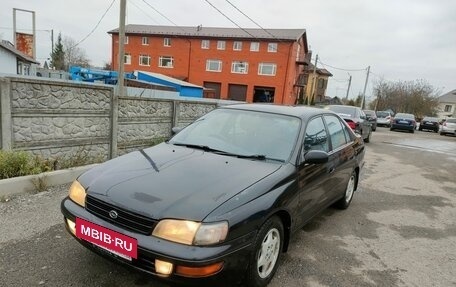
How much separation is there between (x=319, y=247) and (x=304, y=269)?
583mm

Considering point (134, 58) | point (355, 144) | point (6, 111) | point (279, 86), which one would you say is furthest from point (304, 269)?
point (134, 58)

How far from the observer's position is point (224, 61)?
43.4 m

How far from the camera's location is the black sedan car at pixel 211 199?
223 cm

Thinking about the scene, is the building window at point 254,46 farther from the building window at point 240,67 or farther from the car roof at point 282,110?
the car roof at point 282,110

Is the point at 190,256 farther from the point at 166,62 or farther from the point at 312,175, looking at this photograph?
the point at 166,62

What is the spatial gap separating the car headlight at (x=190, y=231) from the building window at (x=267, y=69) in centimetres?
4048

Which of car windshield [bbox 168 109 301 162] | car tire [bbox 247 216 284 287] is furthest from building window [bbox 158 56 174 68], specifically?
car tire [bbox 247 216 284 287]

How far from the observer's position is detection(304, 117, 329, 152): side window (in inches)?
140

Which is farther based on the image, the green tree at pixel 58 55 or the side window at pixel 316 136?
the green tree at pixel 58 55

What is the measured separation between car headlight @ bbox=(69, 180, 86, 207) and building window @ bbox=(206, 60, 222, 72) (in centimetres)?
4215

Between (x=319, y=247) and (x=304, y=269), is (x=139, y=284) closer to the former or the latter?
(x=304, y=269)

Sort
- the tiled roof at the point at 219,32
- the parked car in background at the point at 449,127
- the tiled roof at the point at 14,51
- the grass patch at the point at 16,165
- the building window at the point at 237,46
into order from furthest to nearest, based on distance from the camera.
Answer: the building window at the point at 237,46 → the tiled roof at the point at 219,32 → the tiled roof at the point at 14,51 → the parked car in background at the point at 449,127 → the grass patch at the point at 16,165

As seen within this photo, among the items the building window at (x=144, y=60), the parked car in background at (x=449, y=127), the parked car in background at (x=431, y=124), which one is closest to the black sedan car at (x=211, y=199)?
the parked car in background at (x=449, y=127)

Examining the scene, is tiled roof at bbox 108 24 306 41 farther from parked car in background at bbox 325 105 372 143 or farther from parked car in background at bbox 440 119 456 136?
parked car in background at bbox 325 105 372 143
